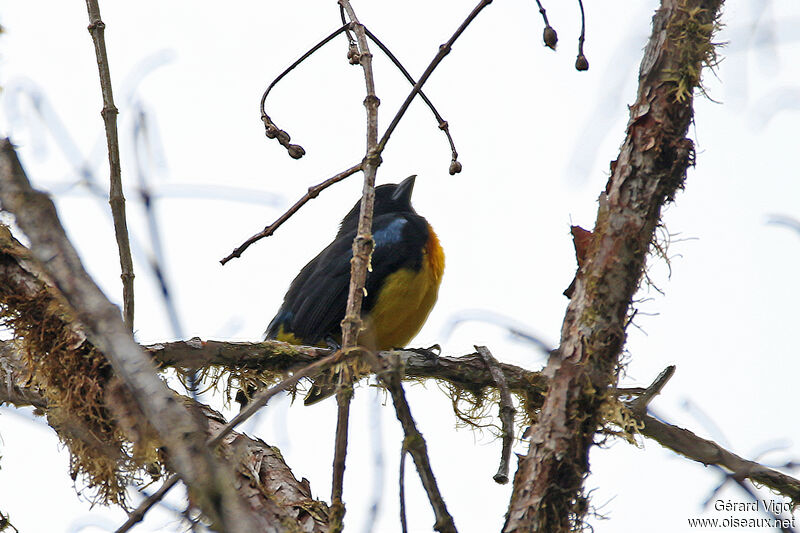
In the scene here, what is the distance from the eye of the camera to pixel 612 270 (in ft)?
8.43

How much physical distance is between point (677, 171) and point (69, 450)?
233 cm

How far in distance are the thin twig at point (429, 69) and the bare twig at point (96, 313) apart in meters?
0.98

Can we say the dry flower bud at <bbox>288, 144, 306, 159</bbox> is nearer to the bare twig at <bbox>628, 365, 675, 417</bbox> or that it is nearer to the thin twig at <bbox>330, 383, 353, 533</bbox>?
the thin twig at <bbox>330, 383, 353, 533</bbox>

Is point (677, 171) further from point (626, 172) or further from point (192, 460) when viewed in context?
point (192, 460)

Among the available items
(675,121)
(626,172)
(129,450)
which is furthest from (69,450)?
(675,121)

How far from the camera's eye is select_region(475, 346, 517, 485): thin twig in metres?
2.47

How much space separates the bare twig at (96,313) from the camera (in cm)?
137

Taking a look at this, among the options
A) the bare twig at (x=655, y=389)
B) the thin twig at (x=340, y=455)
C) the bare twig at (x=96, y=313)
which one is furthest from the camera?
the bare twig at (x=655, y=389)

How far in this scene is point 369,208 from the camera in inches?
82.4

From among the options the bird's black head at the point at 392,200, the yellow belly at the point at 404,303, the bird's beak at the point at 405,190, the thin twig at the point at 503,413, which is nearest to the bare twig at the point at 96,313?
the thin twig at the point at 503,413

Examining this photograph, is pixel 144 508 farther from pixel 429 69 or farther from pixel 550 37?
pixel 550 37

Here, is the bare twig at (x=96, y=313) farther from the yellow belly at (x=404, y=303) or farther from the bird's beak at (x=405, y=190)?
the bird's beak at (x=405, y=190)

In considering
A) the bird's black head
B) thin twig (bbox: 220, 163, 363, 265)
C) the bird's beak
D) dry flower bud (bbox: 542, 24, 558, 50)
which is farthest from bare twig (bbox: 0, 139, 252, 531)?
the bird's beak

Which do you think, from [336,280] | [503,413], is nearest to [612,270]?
[503,413]
